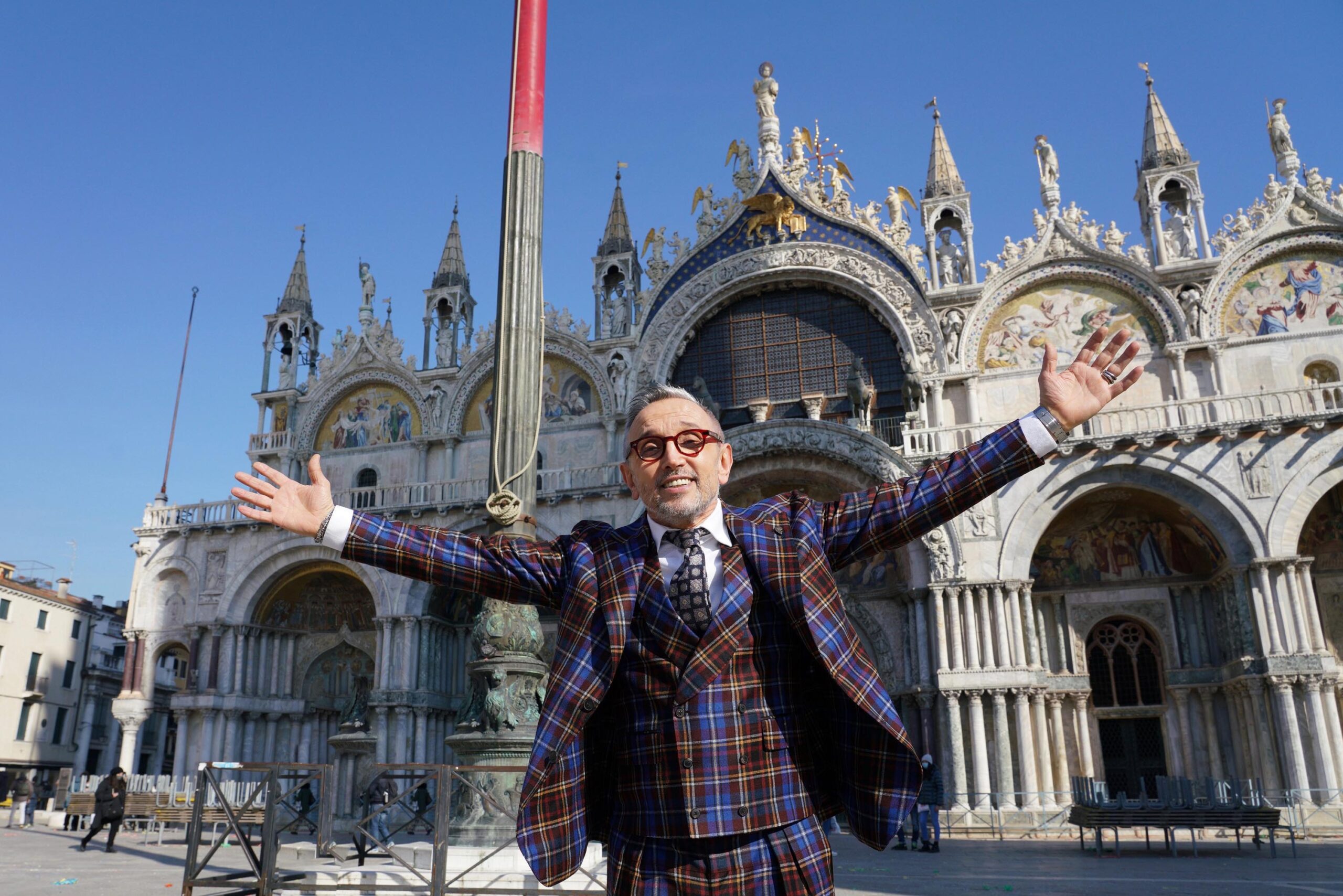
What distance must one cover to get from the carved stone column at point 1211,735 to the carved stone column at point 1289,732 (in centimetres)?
209

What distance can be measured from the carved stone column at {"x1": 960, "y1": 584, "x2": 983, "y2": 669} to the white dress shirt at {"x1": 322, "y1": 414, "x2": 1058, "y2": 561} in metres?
16.5

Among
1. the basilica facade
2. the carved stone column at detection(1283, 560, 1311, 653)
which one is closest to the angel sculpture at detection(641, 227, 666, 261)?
the basilica facade

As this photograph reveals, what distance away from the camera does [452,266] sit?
2656 centimetres

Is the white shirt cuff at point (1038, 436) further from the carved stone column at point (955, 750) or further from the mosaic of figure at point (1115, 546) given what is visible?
the mosaic of figure at point (1115, 546)

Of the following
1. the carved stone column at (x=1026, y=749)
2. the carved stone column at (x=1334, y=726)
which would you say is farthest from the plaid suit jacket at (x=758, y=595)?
the carved stone column at (x=1334, y=726)

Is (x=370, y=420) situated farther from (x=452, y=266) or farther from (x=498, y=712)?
(x=498, y=712)

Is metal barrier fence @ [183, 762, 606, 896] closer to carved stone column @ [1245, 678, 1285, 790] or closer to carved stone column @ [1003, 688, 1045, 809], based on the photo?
carved stone column @ [1003, 688, 1045, 809]

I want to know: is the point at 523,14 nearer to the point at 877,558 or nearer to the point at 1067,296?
the point at 877,558

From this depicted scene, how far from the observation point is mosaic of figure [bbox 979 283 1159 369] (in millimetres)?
21125

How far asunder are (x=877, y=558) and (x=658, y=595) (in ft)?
60.6

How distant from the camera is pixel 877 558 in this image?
20484 mm

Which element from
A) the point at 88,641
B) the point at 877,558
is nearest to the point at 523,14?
the point at 877,558

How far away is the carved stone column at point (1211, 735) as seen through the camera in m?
18.6

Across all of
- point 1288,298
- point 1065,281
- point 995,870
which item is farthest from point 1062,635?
point 995,870
